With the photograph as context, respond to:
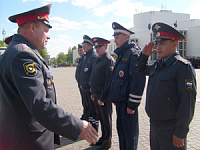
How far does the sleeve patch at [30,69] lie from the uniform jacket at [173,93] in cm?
163

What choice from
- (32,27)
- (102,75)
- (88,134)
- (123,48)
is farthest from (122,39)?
(88,134)

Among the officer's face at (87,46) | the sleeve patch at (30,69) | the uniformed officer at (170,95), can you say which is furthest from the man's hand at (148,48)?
the officer's face at (87,46)

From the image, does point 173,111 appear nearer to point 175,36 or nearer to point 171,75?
point 171,75

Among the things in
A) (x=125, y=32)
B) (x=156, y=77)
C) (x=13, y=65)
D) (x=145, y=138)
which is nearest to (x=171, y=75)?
(x=156, y=77)

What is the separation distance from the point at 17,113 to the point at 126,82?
2.04 m

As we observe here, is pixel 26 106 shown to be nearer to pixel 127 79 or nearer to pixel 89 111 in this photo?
pixel 127 79

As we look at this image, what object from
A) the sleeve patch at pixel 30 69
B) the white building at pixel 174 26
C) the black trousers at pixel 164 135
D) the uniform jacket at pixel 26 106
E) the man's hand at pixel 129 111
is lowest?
the black trousers at pixel 164 135

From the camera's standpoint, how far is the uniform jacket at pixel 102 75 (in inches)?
158

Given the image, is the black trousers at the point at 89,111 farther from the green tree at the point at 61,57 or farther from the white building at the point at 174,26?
the green tree at the point at 61,57

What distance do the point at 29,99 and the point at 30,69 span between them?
251 mm

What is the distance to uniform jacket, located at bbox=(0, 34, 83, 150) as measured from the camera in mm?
1412

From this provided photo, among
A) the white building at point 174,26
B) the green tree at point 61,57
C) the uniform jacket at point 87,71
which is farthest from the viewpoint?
the green tree at point 61,57

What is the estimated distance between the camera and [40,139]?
1722 mm

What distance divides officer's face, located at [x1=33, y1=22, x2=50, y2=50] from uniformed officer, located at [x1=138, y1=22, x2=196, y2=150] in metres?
1.55
